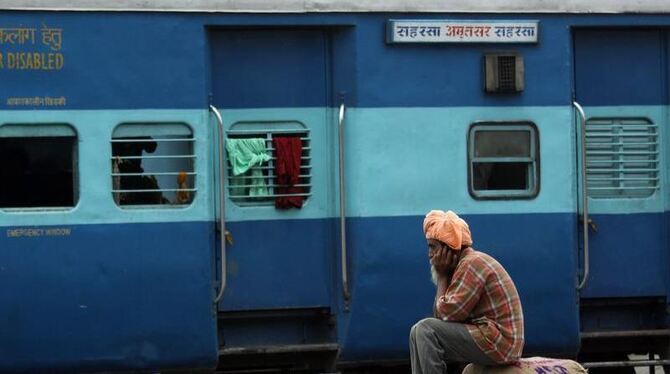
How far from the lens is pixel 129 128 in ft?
32.8

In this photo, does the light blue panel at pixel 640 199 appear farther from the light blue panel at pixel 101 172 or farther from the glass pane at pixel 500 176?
the light blue panel at pixel 101 172

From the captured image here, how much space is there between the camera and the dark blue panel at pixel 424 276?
33.8 feet

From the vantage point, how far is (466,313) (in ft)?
27.1

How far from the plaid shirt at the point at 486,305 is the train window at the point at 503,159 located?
7.50 feet

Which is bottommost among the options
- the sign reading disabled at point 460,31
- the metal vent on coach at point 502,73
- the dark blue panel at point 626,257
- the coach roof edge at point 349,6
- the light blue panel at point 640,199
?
the dark blue panel at point 626,257

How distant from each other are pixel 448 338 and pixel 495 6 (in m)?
3.08

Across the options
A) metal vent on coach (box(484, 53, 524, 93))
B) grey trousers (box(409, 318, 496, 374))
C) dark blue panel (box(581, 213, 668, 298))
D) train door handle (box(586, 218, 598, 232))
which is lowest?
grey trousers (box(409, 318, 496, 374))

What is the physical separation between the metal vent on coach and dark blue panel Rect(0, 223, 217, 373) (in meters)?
2.21

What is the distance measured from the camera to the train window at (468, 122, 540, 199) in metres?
10.5

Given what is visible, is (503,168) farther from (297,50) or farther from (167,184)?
(167,184)

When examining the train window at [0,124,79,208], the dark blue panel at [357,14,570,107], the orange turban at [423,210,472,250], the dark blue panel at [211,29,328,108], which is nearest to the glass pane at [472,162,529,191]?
the dark blue panel at [357,14,570,107]

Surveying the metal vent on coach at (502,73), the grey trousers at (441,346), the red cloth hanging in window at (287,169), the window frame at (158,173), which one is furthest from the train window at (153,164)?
the grey trousers at (441,346)

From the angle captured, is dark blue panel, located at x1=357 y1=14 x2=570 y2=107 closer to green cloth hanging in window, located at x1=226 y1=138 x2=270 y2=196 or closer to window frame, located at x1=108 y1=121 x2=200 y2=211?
green cloth hanging in window, located at x1=226 y1=138 x2=270 y2=196

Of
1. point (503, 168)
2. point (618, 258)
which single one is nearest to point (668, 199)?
point (618, 258)
